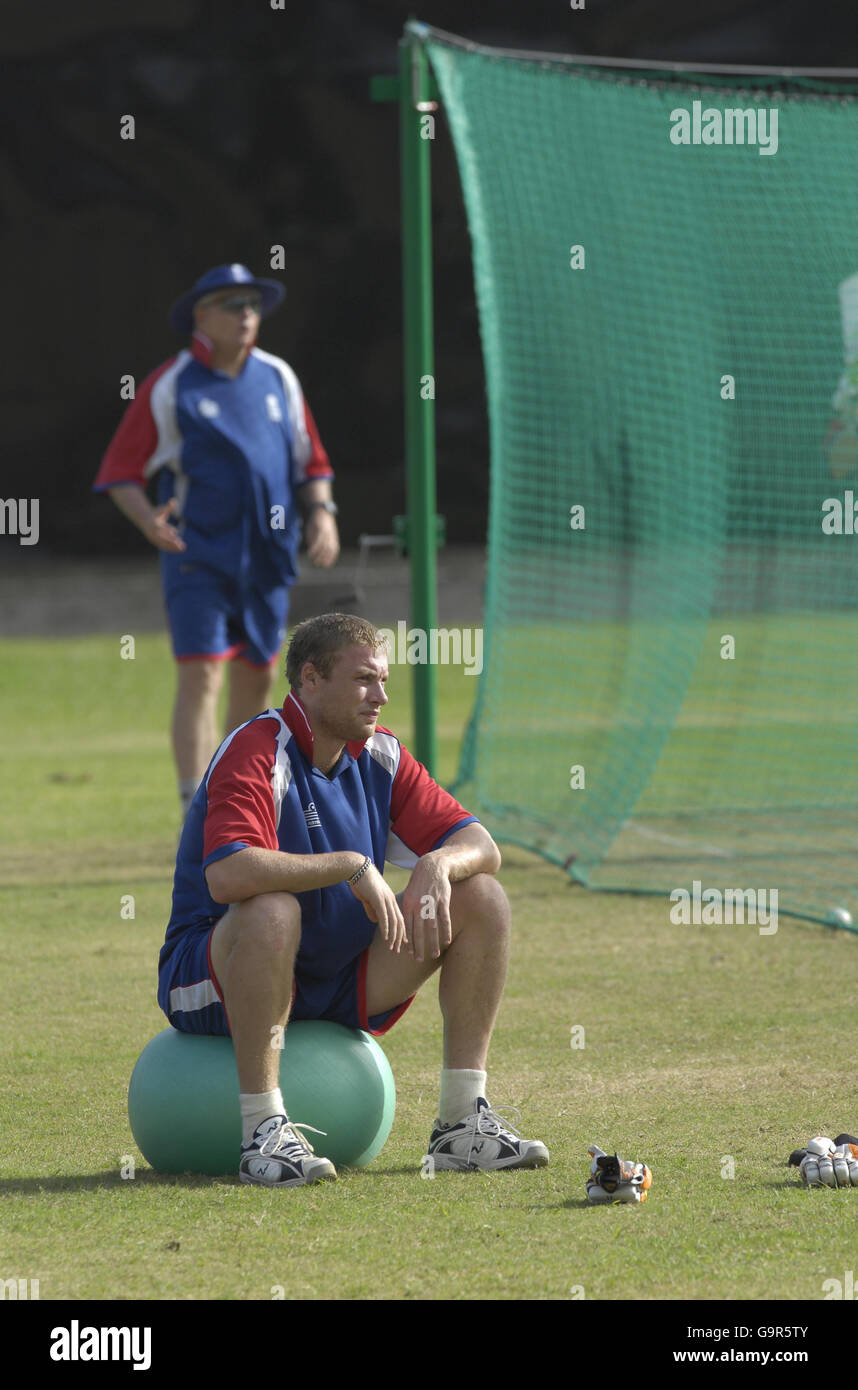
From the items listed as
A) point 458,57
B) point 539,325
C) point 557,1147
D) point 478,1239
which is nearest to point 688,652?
point 539,325

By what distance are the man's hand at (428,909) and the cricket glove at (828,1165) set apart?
0.87 meters

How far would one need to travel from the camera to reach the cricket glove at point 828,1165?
4121mm

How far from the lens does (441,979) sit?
4.41 metres

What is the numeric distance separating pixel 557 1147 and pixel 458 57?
17.7 feet

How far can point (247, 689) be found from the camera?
8305 mm

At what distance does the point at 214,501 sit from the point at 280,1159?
4.38m

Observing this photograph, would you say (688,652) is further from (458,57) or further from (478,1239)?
(478,1239)

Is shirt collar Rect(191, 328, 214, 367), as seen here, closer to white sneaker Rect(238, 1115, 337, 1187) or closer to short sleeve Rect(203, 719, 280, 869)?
short sleeve Rect(203, 719, 280, 869)

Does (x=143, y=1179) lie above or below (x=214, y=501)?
below

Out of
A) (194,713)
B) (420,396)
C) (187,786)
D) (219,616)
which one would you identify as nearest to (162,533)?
(219,616)
